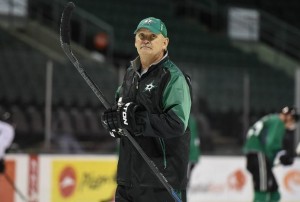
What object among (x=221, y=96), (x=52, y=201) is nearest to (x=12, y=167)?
(x=52, y=201)

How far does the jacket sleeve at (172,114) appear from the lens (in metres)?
3.36

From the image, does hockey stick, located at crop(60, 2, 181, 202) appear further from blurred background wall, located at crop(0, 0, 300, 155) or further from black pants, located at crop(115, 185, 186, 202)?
blurred background wall, located at crop(0, 0, 300, 155)

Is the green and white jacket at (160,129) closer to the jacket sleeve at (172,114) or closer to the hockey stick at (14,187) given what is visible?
the jacket sleeve at (172,114)

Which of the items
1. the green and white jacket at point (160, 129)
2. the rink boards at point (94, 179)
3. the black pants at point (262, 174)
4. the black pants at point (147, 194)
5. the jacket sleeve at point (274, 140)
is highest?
the green and white jacket at point (160, 129)

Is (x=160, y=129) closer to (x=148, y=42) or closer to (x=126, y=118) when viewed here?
(x=126, y=118)

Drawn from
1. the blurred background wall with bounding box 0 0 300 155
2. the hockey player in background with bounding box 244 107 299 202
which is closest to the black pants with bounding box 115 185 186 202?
the hockey player in background with bounding box 244 107 299 202

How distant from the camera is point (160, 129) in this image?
11.0 feet

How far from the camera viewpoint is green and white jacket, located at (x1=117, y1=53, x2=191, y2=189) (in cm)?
339

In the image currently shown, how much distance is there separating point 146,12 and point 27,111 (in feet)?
22.4

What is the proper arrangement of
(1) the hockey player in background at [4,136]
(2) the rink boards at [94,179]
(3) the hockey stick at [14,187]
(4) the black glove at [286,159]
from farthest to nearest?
(2) the rink boards at [94,179] < (3) the hockey stick at [14,187] < (1) the hockey player in background at [4,136] < (4) the black glove at [286,159]

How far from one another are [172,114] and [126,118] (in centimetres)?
20

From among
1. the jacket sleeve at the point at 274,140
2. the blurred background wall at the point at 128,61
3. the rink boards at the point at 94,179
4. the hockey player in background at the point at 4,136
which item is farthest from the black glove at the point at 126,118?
the blurred background wall at the point at 128,61

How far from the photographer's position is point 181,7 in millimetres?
17531

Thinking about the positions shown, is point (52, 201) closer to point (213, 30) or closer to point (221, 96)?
point (221, 96)
